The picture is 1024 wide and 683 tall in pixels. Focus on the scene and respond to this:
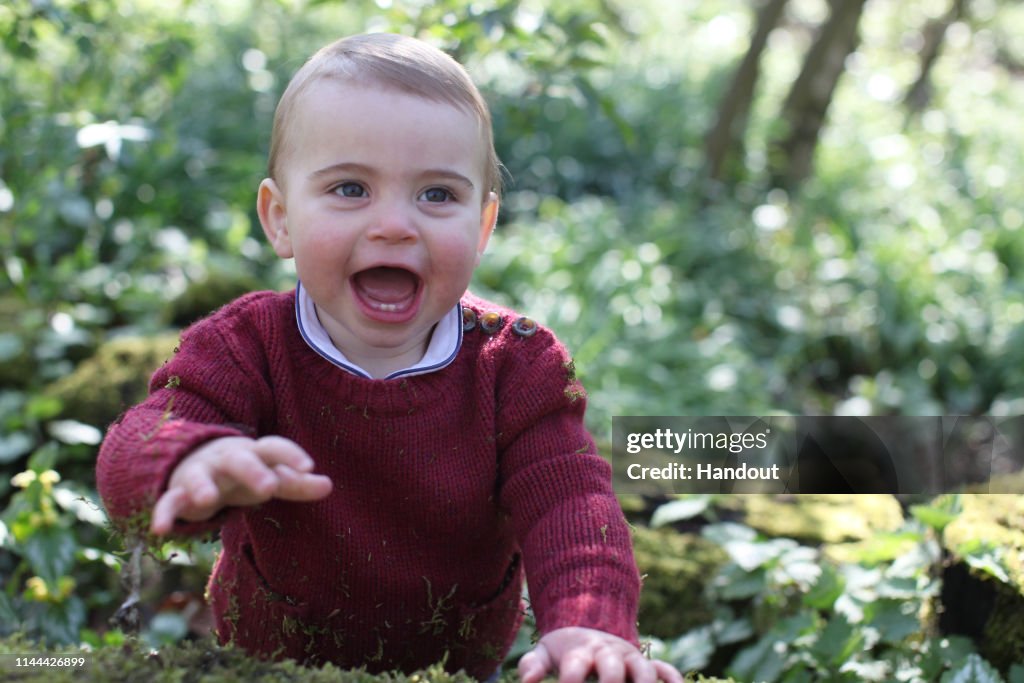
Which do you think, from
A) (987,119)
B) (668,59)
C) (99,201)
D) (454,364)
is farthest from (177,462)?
(987,119)

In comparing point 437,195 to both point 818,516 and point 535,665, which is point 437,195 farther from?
point 818,516

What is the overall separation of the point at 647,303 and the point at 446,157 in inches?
134

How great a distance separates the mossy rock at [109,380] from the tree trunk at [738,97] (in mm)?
4243

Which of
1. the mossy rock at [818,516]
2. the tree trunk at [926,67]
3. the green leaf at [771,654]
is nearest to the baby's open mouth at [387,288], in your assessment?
the green leaf at [771,654]

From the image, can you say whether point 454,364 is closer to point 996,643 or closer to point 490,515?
point 490,515

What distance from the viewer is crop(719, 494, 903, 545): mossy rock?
3.18 metres

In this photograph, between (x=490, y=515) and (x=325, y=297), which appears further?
(x=490, y=515)

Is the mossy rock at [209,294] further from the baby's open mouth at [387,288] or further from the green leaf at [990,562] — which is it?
the green leaf at [990,562]

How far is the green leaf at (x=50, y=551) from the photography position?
8.74ft

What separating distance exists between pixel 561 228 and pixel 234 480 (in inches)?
176

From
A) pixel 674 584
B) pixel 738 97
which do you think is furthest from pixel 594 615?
pixel 738 97

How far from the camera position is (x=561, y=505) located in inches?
67.7

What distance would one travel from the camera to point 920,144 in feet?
29.1

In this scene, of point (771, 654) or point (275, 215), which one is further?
point (771, 654)
